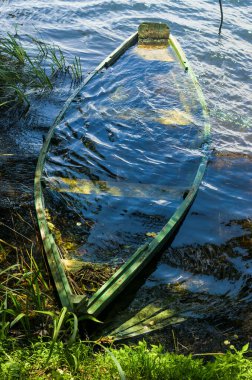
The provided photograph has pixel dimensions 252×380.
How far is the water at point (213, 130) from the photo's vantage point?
14.4 ft

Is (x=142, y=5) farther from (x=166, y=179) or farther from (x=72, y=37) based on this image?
(x=166, y=179)

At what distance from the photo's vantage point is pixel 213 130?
7074 millimetres

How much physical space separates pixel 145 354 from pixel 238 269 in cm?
183

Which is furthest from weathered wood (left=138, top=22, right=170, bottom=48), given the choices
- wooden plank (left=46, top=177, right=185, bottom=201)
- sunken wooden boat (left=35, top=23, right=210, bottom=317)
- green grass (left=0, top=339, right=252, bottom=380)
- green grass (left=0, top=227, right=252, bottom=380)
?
green grass (left=0, top=339, right=252, bottom=380)

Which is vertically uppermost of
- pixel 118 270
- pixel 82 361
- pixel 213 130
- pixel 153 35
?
pixel 153 35

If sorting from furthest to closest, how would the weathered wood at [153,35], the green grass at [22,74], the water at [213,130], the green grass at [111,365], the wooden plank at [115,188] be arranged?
the weathered wood at [153,35] < the green grass at [22,74] < the wooden plank at [115,188] < the water at [213,130] < the green grass at [111,365]

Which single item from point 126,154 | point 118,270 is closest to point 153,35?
point 126,154

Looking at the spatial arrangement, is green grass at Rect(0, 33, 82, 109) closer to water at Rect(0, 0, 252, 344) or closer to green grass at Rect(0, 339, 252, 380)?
water at Rect(0, 0, 252, 344)

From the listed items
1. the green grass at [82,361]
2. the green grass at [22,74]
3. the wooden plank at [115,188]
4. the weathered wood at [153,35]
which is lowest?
the green grass at [82,361]

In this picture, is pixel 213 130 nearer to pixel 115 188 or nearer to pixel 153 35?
pixel 115 188

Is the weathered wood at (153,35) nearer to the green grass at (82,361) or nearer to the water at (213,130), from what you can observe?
the water at (213,130)

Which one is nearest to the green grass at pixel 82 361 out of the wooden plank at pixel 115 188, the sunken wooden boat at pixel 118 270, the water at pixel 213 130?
the sunken wooden boat at pixel 118 270

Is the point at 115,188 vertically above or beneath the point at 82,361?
above

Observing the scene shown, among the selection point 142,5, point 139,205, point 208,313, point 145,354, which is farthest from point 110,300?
point 142,5
